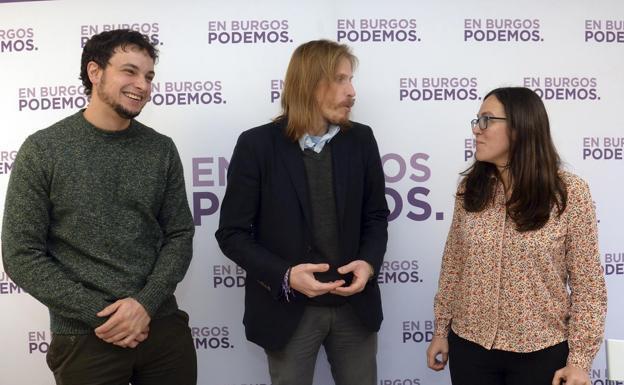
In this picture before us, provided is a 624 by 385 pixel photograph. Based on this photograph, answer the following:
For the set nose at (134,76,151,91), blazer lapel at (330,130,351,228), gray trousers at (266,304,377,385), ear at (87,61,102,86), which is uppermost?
ear at (87,61,102,86)

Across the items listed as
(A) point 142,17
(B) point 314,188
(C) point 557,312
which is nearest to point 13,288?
(A) point 142,17

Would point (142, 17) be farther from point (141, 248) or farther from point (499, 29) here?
point (499, 29)

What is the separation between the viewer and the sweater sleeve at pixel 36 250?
1.61m

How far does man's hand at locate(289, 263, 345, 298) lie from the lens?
1.79 meters

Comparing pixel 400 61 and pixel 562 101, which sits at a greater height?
pixel 400 61

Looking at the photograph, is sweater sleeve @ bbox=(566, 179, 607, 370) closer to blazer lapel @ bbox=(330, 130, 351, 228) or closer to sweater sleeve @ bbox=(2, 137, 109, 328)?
blazer lapel @ bbox=(330, 130, 351, 228)

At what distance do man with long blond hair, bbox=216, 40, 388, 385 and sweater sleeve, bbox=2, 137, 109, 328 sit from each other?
523 millimetres

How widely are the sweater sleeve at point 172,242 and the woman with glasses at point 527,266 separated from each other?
3.17 feet

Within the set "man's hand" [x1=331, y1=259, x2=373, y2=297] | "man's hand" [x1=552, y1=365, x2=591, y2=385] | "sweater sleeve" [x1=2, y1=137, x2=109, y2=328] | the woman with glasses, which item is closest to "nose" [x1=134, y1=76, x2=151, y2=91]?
"sweater sleeve" [x1=2, y1=137, x2=109, y2=328]

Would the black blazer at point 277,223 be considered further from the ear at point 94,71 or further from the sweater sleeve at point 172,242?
the ear at point 94,71

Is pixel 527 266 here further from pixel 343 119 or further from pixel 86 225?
pixel 86 225

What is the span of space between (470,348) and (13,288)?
7.24 feet

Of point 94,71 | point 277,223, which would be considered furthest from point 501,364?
point 94,71

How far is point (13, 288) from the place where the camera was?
8.70 feet
